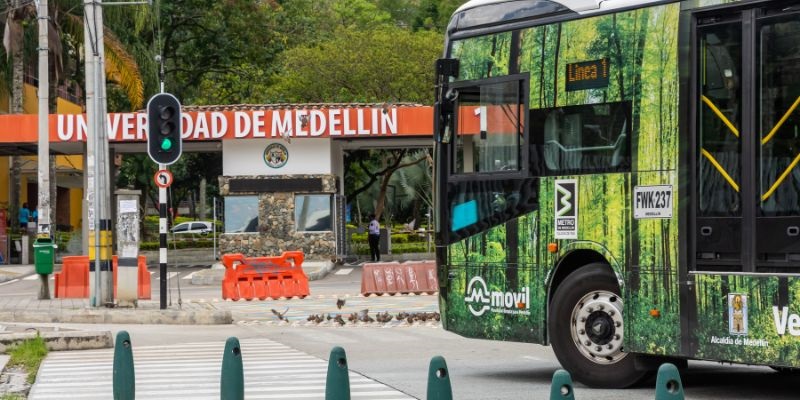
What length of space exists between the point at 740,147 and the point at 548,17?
7.78ft

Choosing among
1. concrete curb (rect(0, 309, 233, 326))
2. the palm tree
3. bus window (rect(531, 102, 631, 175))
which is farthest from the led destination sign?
the palm tree

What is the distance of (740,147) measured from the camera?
1084cm

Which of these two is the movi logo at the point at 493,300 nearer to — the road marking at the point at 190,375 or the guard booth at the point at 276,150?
the road marking at the point at 190,375

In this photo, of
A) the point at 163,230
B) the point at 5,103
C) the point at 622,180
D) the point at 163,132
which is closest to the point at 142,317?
the point at 163,230

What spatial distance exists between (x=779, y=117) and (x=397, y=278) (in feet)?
64.9

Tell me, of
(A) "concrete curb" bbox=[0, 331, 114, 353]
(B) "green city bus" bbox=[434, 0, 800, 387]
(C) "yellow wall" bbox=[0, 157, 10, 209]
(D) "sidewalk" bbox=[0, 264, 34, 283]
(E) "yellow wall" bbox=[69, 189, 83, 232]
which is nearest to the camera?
(B) "green city bus" bbox=[434, 0, 800, 387]

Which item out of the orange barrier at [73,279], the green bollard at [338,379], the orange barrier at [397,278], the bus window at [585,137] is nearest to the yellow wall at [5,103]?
the orange barrier at [73,279]

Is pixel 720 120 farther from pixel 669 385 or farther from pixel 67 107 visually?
pixel 67 107

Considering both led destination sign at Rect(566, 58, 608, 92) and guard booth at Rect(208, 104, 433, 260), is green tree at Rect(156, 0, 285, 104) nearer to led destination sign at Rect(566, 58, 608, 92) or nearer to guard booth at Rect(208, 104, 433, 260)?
guard booth at Rect(208, 104, 433, 260)

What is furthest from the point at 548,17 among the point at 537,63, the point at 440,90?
the point at 440,90

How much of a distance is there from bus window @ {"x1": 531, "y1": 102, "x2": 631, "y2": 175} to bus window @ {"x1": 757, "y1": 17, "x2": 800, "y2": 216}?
53.1 inches

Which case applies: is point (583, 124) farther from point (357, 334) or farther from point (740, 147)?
point (357, 334)

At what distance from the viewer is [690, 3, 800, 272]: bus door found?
34.5ft

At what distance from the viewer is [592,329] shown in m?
12.2
